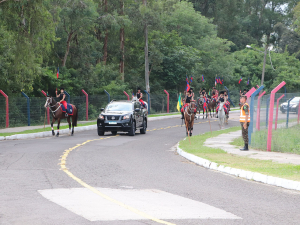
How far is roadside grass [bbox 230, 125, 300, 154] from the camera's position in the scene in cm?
1630

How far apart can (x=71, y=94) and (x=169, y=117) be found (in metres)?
10.3

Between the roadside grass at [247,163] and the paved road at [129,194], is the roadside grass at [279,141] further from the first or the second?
the paved road at [129,194]

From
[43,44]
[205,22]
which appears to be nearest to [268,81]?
[205,22]

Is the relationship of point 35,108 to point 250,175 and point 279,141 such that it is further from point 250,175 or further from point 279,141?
point 250,175

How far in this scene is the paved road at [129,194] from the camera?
22.9 ft

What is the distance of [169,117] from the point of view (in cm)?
4300

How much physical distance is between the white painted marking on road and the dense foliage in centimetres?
1675

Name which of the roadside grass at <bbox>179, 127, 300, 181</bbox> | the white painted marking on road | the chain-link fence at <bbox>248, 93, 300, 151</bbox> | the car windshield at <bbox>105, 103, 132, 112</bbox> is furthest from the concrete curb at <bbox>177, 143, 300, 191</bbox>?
the car windshield at <bbox>105, 103, 132, 112</bbox>

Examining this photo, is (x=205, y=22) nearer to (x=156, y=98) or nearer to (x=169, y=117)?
(x=156, y=98)

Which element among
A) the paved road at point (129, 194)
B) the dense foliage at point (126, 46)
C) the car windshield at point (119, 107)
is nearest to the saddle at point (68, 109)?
the car windshield at point (119, 107)

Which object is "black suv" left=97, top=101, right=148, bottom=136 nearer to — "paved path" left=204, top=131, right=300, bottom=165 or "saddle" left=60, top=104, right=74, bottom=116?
"saddle" left=60, top=104, right=74, bottom=116

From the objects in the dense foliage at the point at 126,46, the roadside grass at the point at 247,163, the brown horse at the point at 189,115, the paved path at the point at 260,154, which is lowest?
the paved path at the point at 260,154

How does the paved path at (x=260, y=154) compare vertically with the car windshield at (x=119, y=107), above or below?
below

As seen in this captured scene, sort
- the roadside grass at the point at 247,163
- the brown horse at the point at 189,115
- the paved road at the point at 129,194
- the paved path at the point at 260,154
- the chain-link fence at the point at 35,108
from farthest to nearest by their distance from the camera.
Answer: the chain-link fence at the point at 35,108
the brown horse at the point at 189,115
the paved path at the point at 260,154
the roadside grass at the point at 247,163
the paved road at the point at 129,194
